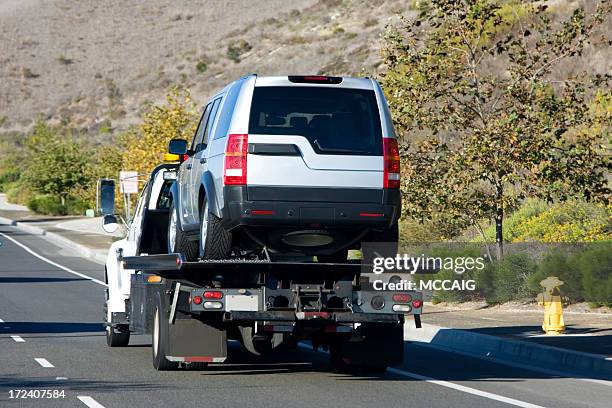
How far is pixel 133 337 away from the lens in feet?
64.9

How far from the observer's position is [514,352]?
16.8 metres

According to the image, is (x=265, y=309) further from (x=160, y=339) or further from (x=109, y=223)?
(x=109, y=223)

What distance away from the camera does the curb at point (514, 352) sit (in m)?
15.0

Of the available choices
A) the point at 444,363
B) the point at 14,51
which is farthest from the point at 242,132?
the point at 14,51

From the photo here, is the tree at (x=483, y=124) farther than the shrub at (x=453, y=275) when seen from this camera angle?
No

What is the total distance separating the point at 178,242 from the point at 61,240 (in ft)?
124

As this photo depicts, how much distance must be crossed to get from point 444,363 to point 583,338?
7.96ft

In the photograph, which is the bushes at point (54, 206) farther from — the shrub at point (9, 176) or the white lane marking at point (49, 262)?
the shrub at point (9, 176)

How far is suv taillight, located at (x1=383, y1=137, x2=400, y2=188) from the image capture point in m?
13.3

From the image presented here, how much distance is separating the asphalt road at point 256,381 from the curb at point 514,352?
43 centimetres

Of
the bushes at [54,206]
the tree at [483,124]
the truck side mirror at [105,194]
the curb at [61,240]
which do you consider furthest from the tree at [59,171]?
the truck side mirror at [105,194]

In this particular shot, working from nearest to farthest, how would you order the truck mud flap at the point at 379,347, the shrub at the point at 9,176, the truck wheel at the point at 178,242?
the truck mud flap at the point at 379,347 < the truck wheel at the point at 178,242 < the shrub at the point at 9,176

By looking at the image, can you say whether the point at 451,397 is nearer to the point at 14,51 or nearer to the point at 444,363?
the point at 444,363

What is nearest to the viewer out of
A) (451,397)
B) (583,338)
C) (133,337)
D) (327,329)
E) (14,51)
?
(451,397)
